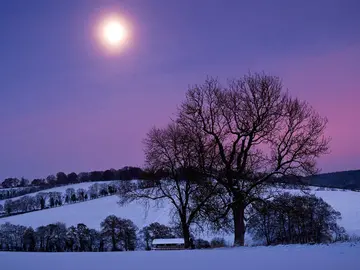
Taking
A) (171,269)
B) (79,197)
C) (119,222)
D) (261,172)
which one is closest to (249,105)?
(261,172)

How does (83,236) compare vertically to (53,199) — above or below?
below

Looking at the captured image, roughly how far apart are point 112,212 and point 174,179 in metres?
77.4

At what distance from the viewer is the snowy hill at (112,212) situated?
3388 inches

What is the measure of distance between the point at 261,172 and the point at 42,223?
89828mm

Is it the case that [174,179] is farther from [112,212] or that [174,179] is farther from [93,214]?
[93,214]

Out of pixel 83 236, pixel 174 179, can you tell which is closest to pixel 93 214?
pixel 83 236

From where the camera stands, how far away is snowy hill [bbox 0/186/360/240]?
282 ft

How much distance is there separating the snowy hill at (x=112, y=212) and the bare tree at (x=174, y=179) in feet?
196

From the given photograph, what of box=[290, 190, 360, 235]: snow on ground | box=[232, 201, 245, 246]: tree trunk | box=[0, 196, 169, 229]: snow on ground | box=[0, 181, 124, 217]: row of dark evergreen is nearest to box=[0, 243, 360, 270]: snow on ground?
box=[232, 201, 245, 246]: tree trunk

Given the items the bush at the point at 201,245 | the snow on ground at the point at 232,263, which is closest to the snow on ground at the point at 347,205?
the bush at the point at 201,245

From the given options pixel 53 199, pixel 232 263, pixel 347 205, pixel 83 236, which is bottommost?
pixel 83 236

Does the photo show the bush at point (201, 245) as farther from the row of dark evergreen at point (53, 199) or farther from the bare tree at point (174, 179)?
the row of dark evergreen at point (53, 199)

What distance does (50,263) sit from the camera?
29.8 feet

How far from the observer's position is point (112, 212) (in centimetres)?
9794
